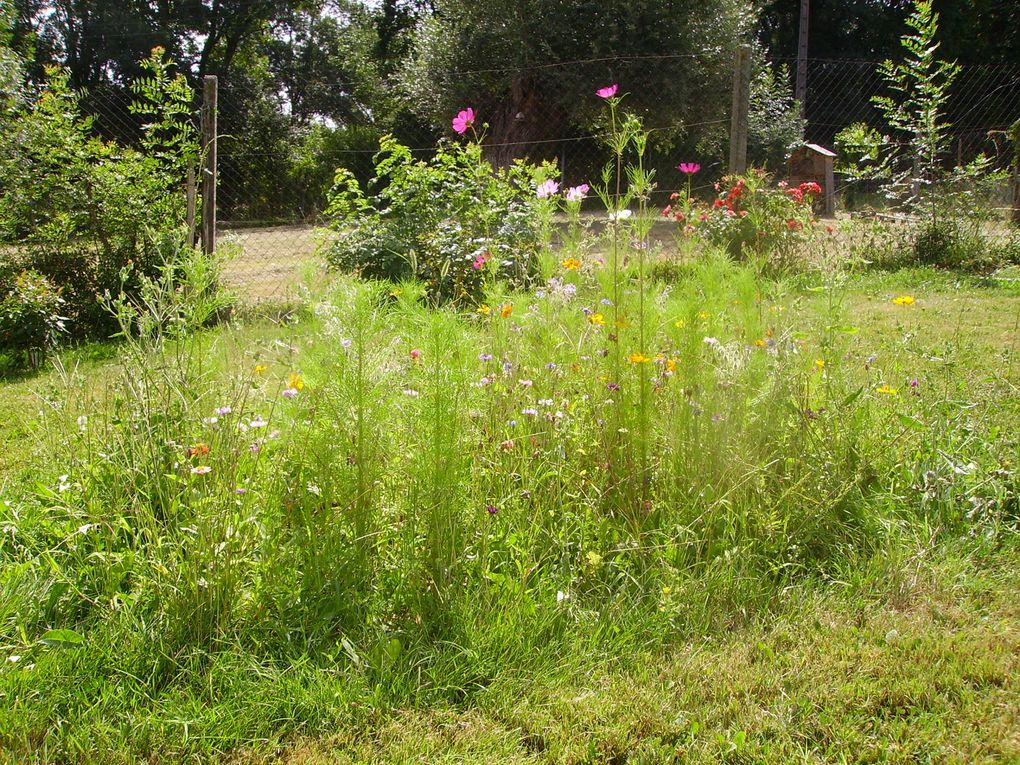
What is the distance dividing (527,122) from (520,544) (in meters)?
14.5

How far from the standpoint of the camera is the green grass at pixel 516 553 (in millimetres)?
1847

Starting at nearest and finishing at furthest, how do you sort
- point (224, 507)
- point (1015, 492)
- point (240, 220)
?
point (224, 507), point (1015, 492), point (240, 220)

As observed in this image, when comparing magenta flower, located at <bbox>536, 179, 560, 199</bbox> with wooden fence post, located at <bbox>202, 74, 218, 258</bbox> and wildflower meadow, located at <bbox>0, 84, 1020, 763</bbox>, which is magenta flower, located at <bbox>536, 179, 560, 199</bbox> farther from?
wooden fence post, located at <bbox>202, 74, 218, 258</bbox>

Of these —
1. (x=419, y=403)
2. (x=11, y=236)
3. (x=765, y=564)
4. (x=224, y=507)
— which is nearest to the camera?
(x=224, y=507)

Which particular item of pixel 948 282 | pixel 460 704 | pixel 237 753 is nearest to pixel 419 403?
pixel 460 704

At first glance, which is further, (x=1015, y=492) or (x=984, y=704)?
(x=1015, y=492)

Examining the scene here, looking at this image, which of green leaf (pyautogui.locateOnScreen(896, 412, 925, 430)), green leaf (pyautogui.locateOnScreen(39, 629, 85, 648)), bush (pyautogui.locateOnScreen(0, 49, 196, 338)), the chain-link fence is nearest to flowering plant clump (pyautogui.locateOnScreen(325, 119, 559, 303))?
the chain-link fence

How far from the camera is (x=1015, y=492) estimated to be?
2.76 metres

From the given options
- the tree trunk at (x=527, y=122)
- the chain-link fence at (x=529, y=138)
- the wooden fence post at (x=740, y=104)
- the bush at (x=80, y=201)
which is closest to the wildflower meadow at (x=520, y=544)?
the bush at (x=80, y=201)

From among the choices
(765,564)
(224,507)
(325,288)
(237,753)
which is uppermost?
(325,288)

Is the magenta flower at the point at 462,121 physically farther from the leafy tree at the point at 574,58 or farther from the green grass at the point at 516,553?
the leafy tree at the point at 574,58

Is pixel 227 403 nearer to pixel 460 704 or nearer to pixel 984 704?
pixel 460 704

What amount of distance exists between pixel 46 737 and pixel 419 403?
1.12 m

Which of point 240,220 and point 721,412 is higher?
point 240,220
